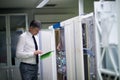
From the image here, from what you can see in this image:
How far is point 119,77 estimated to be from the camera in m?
2.54

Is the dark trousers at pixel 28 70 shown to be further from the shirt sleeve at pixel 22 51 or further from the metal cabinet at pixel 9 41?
the metal cabinet at pixel 9 41

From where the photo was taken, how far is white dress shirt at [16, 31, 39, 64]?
3.78 meters

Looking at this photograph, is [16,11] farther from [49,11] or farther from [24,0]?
[24,0]

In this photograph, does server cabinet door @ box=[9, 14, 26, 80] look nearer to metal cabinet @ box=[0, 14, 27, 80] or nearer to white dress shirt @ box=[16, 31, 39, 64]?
metal cabinet @ box=[0, 14, 27, 80]

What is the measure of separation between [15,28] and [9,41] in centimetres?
45

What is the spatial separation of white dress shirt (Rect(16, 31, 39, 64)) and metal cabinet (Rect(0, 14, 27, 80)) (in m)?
4.12

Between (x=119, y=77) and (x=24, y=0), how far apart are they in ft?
15.4

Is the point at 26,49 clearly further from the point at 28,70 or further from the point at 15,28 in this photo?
the point at 15,28

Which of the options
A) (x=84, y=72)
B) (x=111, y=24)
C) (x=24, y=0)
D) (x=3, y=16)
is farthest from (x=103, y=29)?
(x=3, y=16)

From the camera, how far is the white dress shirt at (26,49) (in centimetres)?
378

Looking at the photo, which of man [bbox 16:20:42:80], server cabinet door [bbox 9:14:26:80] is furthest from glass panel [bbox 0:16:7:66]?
man [bbox 16:20:42:80]

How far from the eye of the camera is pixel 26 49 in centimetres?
386

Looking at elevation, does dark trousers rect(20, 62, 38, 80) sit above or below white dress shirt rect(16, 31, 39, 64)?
below

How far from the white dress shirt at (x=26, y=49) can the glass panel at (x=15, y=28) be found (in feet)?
13.6
